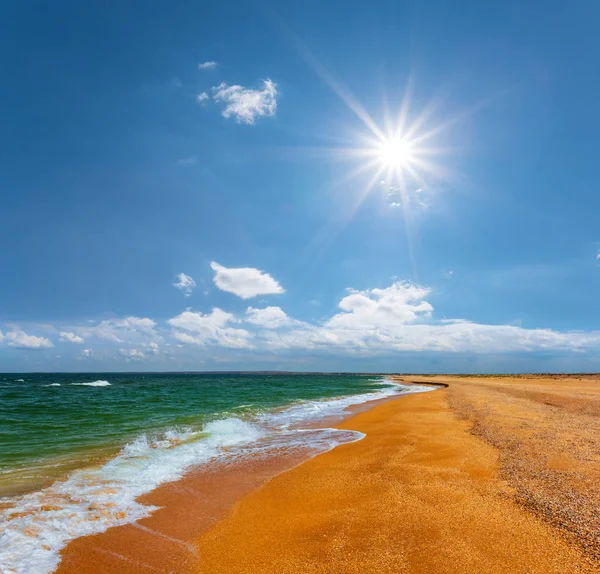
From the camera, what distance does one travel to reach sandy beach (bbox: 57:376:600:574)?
5016 mm

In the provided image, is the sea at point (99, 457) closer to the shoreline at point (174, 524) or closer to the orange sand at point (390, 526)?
the shoreline at point (174, 524)

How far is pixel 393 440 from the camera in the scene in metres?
13.4

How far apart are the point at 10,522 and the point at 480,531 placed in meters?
8.91

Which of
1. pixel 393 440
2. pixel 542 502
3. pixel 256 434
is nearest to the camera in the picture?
pixel 542 502

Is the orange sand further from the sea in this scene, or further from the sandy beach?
the sea

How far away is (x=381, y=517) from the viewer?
639 centimetres

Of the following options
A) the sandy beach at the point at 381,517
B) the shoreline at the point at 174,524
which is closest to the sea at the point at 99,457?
the shoreline at the point at 174,524

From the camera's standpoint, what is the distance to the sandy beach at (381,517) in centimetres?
502

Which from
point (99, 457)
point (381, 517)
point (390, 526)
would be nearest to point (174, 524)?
point (381, 517)

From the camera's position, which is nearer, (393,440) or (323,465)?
(323,465)

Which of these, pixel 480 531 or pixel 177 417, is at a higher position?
pixel 480 531

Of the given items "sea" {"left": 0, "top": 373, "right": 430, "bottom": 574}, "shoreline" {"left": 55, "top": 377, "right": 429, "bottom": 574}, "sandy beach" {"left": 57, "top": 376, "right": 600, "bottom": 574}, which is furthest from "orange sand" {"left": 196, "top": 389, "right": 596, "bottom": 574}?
"sea" {"left": 0, "top": 373, "right": 430, "bottom": 574}

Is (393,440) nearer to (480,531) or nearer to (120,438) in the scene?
(480,531)

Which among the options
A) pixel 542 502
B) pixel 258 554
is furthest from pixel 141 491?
pixel 542 502
